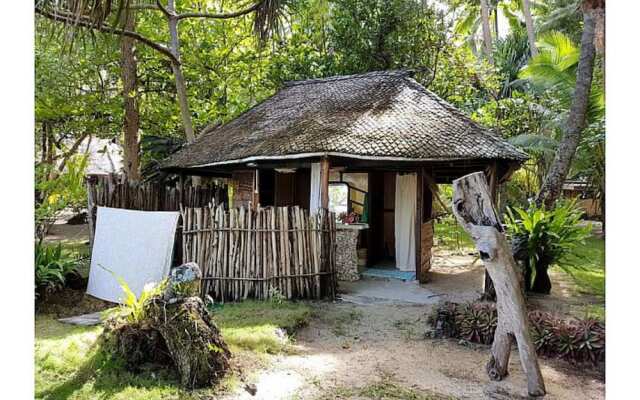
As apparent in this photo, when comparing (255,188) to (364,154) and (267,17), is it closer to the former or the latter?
(364,154)

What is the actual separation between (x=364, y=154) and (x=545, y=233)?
2.55 m

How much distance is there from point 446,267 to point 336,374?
5.82 m

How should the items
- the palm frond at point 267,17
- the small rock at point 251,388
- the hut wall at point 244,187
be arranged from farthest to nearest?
the hut wall at point 244,187
the palm frond at point 267,17
the small rock at point 251,388

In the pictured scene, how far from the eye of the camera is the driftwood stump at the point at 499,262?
3.18 meters

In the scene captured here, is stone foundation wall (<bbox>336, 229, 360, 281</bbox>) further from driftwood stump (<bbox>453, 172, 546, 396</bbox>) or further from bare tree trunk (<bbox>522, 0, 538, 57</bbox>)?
bare tree trunk (<bbox>522, 0, 538, 57</bbox>)

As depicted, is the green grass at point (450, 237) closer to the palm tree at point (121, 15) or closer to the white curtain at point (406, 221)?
the white curtain at point (406, 221)

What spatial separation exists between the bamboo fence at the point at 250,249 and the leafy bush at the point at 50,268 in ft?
5.06

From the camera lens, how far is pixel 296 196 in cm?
943

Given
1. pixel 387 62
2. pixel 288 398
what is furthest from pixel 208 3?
pixel 288 398

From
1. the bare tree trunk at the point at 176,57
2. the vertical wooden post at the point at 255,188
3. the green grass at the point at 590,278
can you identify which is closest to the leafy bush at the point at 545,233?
the green grass at the point at 590,278

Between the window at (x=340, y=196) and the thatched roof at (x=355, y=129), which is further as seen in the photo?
the window at (x=340, y=196)

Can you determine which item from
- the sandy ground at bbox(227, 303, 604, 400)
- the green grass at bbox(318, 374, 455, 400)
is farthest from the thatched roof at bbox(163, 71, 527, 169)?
the green grass at bbox(318, 374, 455, 400)
